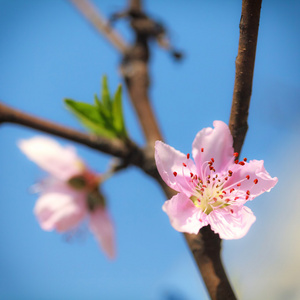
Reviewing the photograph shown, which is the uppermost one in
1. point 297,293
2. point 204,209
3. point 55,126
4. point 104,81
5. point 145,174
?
point 104,81

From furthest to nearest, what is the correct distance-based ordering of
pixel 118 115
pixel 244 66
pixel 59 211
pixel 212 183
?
1. pixel 59 211
2. pixel 118 115
3. pixel 212 183
4. pixel 244 66

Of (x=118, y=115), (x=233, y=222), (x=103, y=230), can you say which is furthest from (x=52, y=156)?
(x=233, y=222)

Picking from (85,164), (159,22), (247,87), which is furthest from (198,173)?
(159,22)

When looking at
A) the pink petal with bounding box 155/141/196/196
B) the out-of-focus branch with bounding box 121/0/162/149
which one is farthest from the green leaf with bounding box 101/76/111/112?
the pink petal with bounding box 155/141/196/196

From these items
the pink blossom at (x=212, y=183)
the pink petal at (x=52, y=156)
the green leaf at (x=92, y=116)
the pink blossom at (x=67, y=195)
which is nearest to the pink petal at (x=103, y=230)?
the pink blossom at (x=67, y=195)

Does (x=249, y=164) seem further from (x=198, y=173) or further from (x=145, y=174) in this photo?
(x=145, y=174)

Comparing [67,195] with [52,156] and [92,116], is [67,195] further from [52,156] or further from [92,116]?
[92,116]

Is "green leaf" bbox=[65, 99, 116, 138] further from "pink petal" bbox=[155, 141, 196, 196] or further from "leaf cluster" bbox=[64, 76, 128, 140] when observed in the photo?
"pink petal" bbox=[155, 141, 196, 196]
